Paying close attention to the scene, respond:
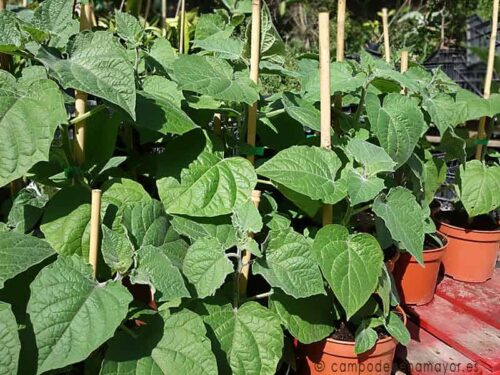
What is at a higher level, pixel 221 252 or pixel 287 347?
pixel 221 252

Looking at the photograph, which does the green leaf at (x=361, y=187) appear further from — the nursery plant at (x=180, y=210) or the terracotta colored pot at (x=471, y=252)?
the terracotta colored pot at (x=471, y=252)

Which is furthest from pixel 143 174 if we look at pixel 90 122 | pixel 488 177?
pixel 488 177

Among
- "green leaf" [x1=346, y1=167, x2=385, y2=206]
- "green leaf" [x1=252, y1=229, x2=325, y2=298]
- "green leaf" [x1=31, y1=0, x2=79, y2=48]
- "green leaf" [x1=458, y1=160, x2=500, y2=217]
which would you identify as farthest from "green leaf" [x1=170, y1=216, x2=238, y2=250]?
"green leaf" [x1=458, y1=160, x2=500, y2=217]

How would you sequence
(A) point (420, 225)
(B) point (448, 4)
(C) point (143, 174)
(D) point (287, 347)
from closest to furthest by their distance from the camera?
(A) point (420, 225)
(D) point (287, 347)
(C) point (143, 174)
(B) point (448, 4)

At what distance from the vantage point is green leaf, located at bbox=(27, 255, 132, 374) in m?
1.00

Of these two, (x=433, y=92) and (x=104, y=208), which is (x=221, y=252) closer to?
(x=104, y=208)

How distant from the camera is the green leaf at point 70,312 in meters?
1.00

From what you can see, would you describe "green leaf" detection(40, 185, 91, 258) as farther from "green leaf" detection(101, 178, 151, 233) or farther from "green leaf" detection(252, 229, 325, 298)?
"green leaf" detection(252, 229, 325, 298)

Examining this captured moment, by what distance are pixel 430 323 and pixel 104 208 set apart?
1.28 metres

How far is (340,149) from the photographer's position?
5.26 feet

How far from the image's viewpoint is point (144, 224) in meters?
1.33

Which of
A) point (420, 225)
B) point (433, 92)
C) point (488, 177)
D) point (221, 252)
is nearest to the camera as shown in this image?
point (221, 252)

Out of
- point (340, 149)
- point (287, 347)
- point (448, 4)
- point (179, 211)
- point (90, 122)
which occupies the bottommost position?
point (287, 347)

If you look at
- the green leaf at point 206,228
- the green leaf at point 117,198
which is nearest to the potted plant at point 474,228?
the green leaf at point 206,228
